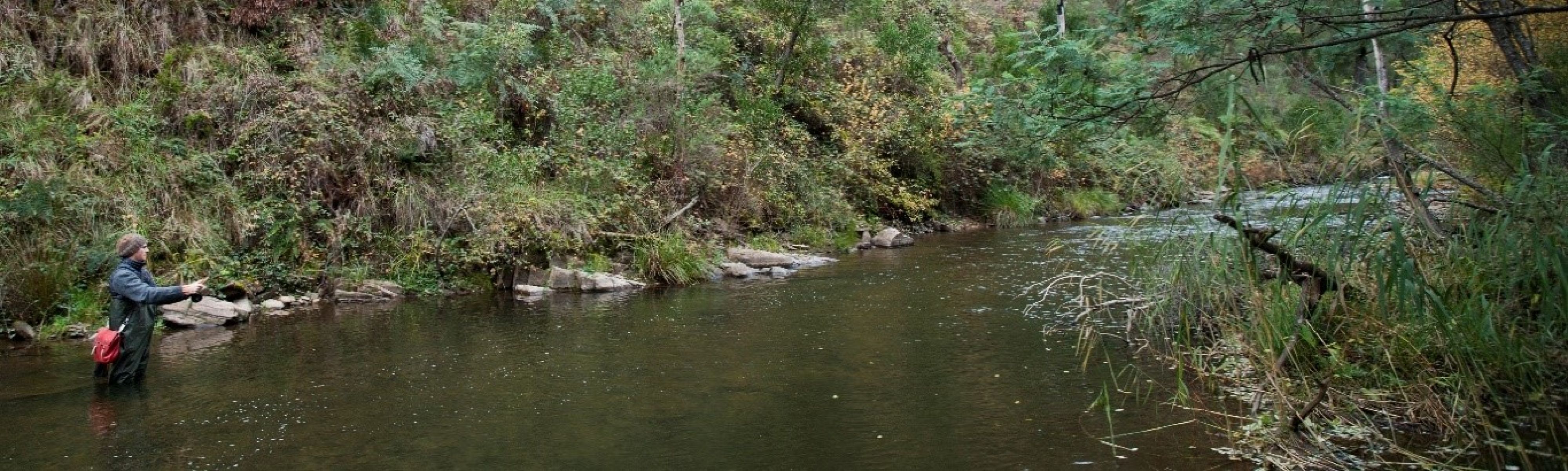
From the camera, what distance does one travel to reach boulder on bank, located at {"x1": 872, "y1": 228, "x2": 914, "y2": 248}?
21281mm

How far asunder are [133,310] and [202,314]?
12.3 ft

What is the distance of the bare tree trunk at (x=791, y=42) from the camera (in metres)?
22.9

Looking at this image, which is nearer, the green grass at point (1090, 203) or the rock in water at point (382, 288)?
the rock in water at point (382, 288)

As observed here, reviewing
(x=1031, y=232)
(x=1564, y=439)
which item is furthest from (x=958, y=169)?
(x=1564, y=439)

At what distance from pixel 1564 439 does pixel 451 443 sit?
678 cm

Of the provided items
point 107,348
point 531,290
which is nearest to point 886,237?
point 531,290

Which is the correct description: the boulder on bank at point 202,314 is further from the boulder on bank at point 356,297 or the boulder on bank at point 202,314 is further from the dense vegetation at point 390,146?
the boulder on bank at point 356,297

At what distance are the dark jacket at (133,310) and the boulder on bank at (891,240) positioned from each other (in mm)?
13917

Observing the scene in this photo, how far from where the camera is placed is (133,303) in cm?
898

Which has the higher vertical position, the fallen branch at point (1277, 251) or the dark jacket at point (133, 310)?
the fallen branch at point (1277, 251)

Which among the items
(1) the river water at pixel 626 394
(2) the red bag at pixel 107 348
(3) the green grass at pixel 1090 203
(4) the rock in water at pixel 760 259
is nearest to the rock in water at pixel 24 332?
(1) the river water at pixel 626 394

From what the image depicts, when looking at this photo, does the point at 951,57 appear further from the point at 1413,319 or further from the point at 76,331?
the point at 1413,319

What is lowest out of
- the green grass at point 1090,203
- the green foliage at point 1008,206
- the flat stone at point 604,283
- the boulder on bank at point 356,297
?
the green grass at point 1090,203

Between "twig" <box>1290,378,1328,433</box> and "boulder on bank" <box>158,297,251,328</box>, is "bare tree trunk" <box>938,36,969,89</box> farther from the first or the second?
"twig" <box>1290,378,1328,433</box>
